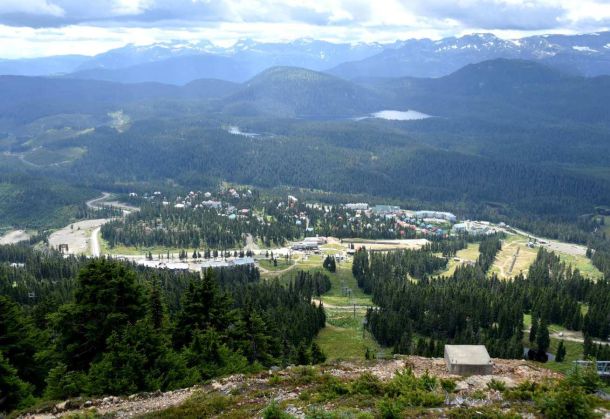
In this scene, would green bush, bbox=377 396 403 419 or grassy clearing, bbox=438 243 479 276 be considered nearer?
green bush, bbox=377 396 403 419

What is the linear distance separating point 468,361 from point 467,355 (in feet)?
3.20

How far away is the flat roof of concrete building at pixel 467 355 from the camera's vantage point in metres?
38.0

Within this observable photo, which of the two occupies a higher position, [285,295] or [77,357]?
[77,357]

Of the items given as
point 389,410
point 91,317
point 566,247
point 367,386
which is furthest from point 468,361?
point 566,247

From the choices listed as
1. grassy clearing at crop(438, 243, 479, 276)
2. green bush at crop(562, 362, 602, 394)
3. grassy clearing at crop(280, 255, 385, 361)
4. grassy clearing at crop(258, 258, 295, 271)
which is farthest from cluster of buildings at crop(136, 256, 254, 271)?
green bush at crop(562, 362, 602, 394)

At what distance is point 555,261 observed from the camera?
153 meters

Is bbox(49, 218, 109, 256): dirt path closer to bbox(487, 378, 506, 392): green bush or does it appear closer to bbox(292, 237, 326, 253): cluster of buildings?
bbox(292, 237, 326, 253): cluster of buildings

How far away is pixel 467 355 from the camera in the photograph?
38938mm

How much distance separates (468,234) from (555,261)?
148ft

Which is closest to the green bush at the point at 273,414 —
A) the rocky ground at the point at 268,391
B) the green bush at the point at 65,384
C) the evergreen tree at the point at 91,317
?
the rocky ground at the point at 268,391

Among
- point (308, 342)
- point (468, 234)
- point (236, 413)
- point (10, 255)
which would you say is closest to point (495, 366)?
point (236, 413)

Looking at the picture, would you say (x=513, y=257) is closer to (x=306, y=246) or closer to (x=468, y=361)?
(x=306, y=246)

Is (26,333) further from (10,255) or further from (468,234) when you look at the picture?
(468,234)

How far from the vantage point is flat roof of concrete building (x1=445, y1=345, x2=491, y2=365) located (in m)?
38.0
